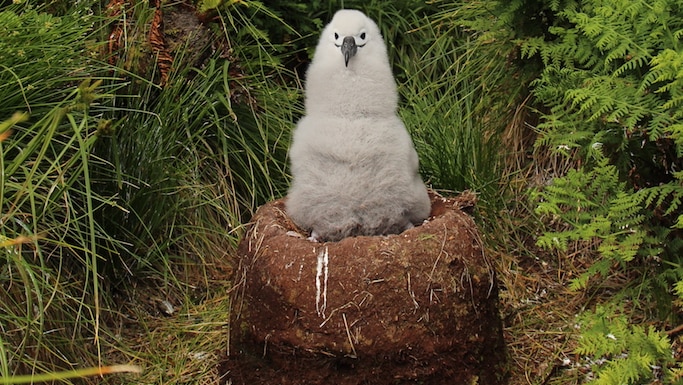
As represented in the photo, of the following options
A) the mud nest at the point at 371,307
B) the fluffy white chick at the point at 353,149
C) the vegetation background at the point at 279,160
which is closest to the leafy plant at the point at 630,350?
the vegetation background at the point at 279,160

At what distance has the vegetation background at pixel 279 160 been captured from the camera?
3490 mm

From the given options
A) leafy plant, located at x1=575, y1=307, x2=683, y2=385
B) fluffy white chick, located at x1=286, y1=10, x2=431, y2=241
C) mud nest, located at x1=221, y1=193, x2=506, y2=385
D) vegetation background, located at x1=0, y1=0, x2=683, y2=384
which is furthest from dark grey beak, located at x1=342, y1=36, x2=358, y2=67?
leafy plant, located at x1=575, y1=307, x2=683, y2=385

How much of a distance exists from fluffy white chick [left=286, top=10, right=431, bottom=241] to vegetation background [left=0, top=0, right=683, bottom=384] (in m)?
0.61

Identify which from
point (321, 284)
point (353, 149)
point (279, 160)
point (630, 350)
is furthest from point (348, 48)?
point (279, 160)

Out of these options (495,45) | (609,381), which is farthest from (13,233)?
(495,45)

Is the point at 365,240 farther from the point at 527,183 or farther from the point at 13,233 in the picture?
the point at 527,183

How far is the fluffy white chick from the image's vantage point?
3.38m

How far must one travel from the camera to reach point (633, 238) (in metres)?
3.49

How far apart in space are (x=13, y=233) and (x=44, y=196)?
193 mm

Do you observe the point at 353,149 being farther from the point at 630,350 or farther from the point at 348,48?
the point at 630,350

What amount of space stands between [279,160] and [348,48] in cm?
160

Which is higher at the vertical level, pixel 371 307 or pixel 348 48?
pixel 348 48

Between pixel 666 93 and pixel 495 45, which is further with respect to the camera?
pixel 495 45

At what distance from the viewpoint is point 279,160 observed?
485 centimetres
